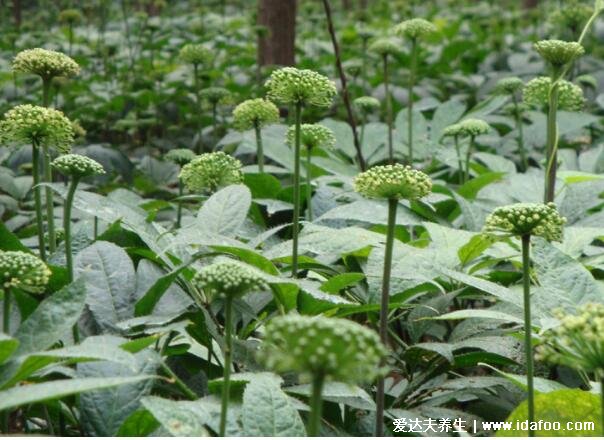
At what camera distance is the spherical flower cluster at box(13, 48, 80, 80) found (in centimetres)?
205

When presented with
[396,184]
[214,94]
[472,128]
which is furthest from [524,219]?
[214,94]

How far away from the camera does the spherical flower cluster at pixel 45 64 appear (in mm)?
2047

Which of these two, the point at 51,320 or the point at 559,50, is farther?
the point at 559,50

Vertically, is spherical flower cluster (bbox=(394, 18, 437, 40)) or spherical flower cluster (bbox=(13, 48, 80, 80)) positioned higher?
spherical flower cluster (bbox=(394, 18, 437, 40))

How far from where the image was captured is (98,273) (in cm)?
191

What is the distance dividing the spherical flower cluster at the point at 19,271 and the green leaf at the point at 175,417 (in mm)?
319

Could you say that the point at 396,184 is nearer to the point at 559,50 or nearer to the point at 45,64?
the point at 559,50

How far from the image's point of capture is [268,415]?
1.43 m

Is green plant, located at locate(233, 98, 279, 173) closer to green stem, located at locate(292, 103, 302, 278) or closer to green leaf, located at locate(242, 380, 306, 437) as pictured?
green stem, located at locate(292, 103, 302, 278)

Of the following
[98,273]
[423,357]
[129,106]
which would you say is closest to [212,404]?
[98,273]

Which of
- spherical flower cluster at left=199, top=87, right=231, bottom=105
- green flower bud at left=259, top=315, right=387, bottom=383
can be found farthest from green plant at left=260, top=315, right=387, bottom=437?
spherical flower cluster at left=199, top=87, right=231, bottom=105

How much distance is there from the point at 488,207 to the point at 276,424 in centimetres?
166

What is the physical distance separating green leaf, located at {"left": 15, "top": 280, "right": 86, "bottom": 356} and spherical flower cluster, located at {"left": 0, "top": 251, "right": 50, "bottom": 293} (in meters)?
Answer: 0.05

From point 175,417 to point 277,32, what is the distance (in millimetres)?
4022
